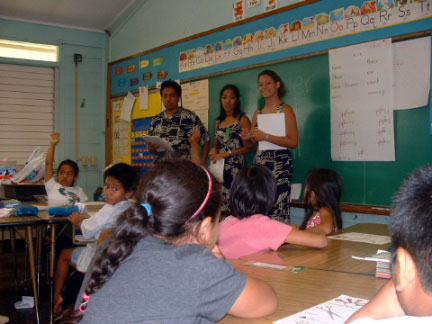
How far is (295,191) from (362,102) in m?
0.98

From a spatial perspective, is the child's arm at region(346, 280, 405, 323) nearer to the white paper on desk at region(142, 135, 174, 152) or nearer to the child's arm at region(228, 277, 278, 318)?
the child's arm at region(228, 277, 278, 318)

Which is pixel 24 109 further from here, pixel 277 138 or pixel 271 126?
pixel 277 138

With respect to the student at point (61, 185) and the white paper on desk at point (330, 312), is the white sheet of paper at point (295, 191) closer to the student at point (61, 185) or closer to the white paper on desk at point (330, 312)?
the student at point (61, 185)

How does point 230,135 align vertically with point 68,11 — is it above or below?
below

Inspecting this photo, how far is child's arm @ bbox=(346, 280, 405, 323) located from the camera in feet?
3.24

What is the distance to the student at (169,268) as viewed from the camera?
949mm

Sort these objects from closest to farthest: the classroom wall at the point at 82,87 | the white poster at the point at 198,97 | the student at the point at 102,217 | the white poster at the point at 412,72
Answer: the student at the point at 102,217
the white poster at the point at 412,72
the white poster at the point at 198,97
the classroom wall at the point at 82,87

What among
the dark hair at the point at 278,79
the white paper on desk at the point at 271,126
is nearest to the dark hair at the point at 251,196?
the white paper on desk at the point at 271,126

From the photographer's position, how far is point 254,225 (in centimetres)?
184

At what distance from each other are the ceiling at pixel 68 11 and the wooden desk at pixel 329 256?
5.20 m

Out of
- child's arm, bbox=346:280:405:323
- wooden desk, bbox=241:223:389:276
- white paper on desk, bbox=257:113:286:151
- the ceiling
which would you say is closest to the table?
wooden desk, bbox=241:223:389:276

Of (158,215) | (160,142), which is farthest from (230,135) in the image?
(158,215)

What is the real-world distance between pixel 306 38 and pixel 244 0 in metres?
0.99

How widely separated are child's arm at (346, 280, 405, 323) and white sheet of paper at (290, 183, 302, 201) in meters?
2.92
